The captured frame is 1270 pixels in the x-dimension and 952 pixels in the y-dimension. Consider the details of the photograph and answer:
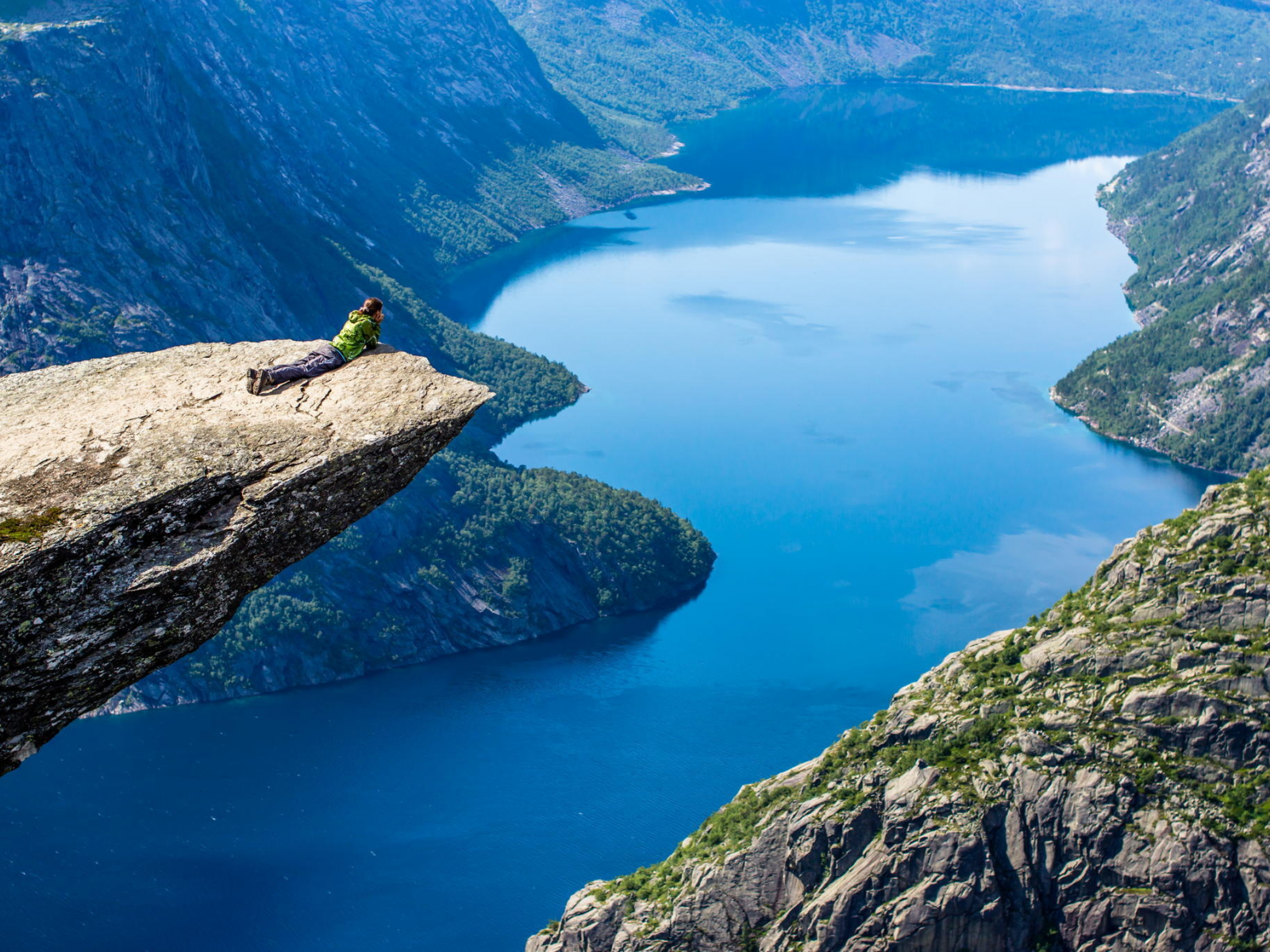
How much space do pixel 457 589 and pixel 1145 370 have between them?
10355 cm

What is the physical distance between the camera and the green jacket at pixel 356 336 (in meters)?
21.5

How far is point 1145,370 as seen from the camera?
165125mm

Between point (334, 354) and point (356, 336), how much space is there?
76cm

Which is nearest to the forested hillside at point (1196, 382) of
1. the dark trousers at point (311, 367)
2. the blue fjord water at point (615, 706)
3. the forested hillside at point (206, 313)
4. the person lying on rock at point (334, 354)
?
the blue fjord water at point (615, 706)

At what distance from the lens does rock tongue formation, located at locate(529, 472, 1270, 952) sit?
53.2 meters

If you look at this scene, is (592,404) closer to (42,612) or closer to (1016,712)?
(1016,712)

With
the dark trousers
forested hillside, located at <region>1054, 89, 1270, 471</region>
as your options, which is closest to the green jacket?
the dark trousers

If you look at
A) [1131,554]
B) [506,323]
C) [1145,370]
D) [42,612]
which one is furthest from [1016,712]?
[506,323]

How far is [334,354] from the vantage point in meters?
21.2

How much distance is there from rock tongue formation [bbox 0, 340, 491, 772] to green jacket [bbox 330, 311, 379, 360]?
36.8 inches

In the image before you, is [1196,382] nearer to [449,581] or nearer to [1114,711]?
[449,581]

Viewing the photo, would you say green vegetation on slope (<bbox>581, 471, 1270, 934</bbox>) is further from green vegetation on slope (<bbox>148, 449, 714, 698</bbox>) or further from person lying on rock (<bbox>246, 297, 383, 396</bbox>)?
green vegetation on slope (<bbox>148, 449, 714, 698</bbox>)

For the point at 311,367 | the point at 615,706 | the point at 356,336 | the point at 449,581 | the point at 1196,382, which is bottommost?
the point at 311,367

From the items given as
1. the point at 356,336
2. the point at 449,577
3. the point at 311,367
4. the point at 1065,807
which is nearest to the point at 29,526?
the point at 311,367
